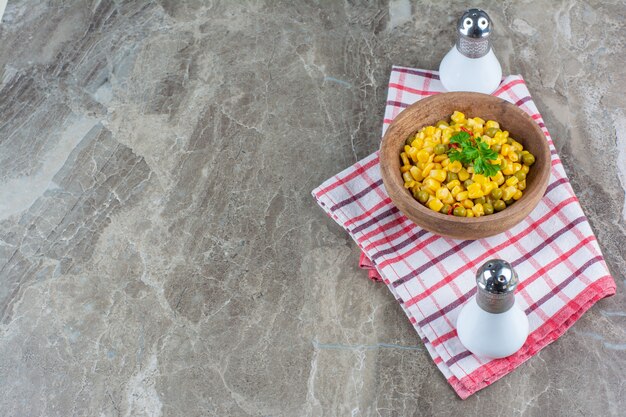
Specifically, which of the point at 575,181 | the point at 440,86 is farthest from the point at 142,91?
the point at 575,181

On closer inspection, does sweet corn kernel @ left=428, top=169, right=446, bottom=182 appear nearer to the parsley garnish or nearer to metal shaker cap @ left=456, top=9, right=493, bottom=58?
the parsley garnish

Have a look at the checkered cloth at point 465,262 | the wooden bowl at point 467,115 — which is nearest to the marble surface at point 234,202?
the checkered cloth at point 465,262

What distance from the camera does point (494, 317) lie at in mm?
1136

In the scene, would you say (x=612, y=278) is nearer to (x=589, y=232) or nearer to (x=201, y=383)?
(x=589, y=232)

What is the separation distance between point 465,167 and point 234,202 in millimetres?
375

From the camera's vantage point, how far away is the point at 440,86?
4.90 ft

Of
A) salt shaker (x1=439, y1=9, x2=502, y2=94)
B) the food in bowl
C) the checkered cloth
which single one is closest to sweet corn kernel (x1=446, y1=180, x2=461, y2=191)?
the food in bowl

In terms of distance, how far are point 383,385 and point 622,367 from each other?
33cm

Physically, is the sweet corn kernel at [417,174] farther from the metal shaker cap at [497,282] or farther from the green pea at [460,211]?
the metal shaker cap at [497,282]

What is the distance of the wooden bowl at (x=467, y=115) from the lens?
1222mm

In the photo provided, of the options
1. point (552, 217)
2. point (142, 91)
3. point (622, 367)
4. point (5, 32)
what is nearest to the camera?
point (622, 367)

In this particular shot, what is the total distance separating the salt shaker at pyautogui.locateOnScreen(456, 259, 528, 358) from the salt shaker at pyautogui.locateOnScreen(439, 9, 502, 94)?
0.42 meters

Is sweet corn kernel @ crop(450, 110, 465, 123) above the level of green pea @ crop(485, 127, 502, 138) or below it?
above

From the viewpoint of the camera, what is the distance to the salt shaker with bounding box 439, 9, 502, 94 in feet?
4.44
